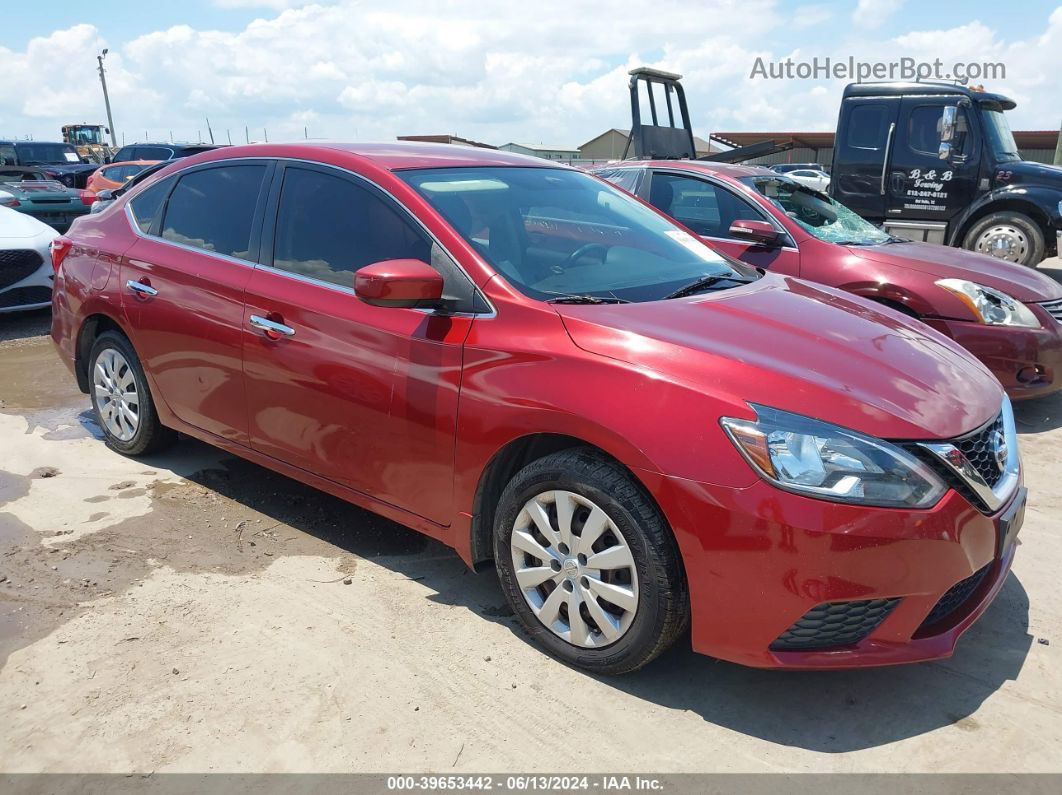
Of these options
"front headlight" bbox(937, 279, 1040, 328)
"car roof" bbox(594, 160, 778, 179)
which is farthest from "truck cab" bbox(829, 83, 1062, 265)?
"front headlight" bbox(937, 279, 1040, 328)

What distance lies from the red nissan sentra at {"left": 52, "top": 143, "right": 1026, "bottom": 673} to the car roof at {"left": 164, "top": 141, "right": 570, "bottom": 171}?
24mm

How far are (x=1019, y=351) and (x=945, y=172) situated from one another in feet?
17.0

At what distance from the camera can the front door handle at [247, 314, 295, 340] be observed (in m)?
3.50

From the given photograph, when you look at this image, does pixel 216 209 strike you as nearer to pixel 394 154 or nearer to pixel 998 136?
pixel 394 154

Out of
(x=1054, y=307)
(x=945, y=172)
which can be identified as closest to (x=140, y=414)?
(x=1054, y=307)

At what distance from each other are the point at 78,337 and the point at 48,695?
254cm

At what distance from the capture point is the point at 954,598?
104 inches

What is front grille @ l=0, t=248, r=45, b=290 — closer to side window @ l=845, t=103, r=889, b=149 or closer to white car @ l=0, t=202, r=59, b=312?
white car @ l=0, t=202, r=59, b=312

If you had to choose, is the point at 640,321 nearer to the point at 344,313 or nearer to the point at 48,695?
the point at 344,313

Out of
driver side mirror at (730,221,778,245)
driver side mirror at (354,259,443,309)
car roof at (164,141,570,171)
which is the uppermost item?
car roof at (164,141,570,171)

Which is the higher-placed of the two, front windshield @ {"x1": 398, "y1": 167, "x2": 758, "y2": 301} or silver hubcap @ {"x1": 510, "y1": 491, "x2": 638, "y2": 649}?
front windshield @ {"x1": 398, "y1": 167, "x2": 758, "y2": 301}

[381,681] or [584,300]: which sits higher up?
[584,300]

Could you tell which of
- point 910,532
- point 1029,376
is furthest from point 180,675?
point 1029,376

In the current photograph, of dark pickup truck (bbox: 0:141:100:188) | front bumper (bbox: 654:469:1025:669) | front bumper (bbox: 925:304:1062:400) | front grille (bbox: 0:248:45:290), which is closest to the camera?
front bumper (bbox: 654:469:1025:669)
